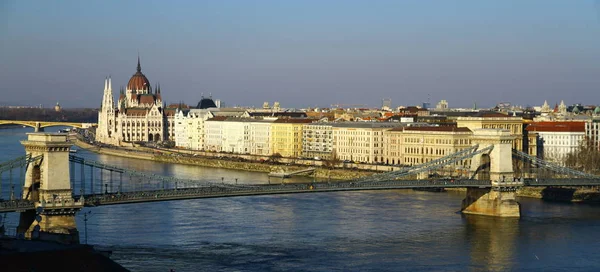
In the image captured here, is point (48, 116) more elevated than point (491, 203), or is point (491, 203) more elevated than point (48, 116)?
point (48, 116)

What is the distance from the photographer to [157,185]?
3525 cm

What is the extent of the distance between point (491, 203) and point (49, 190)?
1225cm

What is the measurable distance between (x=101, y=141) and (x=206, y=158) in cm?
2202

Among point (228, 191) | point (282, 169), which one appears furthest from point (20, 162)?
point (282, 169)

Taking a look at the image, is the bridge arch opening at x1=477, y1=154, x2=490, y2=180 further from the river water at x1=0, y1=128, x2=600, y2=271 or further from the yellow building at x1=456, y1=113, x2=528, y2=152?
the yellow building at x1=456, y1=113, x2=528, y2=152

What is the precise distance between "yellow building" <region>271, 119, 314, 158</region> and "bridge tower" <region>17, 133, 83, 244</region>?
1225 inches

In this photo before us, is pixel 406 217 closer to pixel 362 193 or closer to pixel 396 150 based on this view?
pixel 362 193

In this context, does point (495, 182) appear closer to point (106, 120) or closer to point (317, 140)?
point (317, 140)

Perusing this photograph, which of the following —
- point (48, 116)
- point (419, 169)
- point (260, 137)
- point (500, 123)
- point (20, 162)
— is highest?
point (48, 116)

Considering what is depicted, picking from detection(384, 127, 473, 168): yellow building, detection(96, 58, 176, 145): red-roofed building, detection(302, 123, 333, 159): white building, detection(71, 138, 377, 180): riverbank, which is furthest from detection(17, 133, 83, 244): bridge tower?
detection(96, 58, 176, 145): red-roofed building

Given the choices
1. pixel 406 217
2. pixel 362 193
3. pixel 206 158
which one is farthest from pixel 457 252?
pixel 206 158

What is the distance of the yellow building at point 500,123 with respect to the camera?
45469 mm

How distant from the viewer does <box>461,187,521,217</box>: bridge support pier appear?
98.3 feet

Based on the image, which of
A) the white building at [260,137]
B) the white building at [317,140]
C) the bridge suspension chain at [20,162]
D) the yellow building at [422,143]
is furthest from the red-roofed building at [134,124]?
the bridge suspension chain at [20,162]
